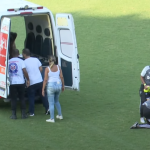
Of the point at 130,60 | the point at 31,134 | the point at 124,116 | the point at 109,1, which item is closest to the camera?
the point at 31,134

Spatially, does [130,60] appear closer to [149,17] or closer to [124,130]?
[149,17]

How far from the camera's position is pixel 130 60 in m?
14.6

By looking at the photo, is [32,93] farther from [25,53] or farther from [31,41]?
[31,41]

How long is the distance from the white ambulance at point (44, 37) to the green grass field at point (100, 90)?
0.80m

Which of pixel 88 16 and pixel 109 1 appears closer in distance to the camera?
pixel 88 16

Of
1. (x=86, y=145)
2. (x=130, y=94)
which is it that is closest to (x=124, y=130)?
(x=86, y=145)

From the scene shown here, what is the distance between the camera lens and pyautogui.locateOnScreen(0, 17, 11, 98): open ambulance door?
896 centimetres

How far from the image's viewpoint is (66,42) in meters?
→ 10.4

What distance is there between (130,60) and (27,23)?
165 inches

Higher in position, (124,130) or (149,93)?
(149,93)

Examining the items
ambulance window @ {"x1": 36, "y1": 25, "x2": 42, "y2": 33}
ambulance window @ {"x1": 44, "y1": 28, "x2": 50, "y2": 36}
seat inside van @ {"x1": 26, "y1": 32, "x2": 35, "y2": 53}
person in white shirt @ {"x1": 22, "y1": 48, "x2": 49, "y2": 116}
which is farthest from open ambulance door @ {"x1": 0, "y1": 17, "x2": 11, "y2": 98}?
seat inside van @ {"x1": 26, "y1": 32, "x2": 35, "y2": 53}

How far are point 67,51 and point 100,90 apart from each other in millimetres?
1816

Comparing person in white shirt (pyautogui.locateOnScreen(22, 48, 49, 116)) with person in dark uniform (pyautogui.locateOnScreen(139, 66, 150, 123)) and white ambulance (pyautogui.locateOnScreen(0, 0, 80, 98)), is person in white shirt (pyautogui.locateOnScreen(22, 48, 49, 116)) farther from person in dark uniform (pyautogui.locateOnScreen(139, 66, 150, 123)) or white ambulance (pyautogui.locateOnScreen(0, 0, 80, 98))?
person in dark uniform (pyautogui.locateOnScreen(139, 66, 150, 123))

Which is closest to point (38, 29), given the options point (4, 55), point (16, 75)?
point (16, 75)
